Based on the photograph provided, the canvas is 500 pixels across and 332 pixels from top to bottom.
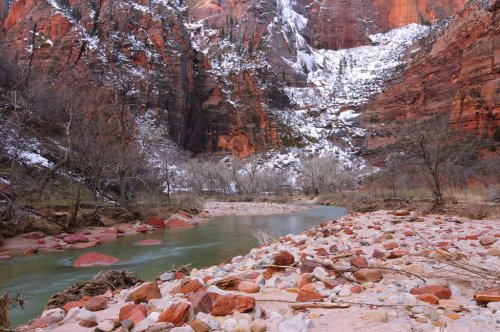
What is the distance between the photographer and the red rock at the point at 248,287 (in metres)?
3.77

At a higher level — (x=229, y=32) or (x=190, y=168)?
(x=229, y=32)

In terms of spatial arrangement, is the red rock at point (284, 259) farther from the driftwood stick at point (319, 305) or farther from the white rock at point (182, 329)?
the white rock at point (182, 329)

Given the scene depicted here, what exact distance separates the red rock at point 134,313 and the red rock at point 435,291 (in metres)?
2.25

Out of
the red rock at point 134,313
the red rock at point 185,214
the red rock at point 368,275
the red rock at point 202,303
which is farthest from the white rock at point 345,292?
the red rock at point 185,214

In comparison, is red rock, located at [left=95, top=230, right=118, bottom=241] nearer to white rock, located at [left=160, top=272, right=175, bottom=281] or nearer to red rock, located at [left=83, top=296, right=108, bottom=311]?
white rock, located at [left=160, top=272, right=175, bottom=281]

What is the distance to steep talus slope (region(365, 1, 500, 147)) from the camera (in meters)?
55.9

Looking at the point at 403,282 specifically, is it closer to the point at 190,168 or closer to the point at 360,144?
the point at 190,168

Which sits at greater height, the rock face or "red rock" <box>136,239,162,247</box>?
the rock face

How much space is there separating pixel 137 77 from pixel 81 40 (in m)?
16.1

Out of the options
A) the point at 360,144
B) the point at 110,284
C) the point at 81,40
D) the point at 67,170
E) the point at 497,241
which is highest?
the point at 81,40

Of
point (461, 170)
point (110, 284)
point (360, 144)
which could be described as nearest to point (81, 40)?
point (360, 144)

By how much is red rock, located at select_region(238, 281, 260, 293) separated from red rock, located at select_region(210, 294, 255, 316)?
2.33ft

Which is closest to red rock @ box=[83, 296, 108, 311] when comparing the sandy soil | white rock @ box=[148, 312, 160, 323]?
white rock @ box=[148, 312, 160, 323]

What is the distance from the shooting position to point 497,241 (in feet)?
18.1
